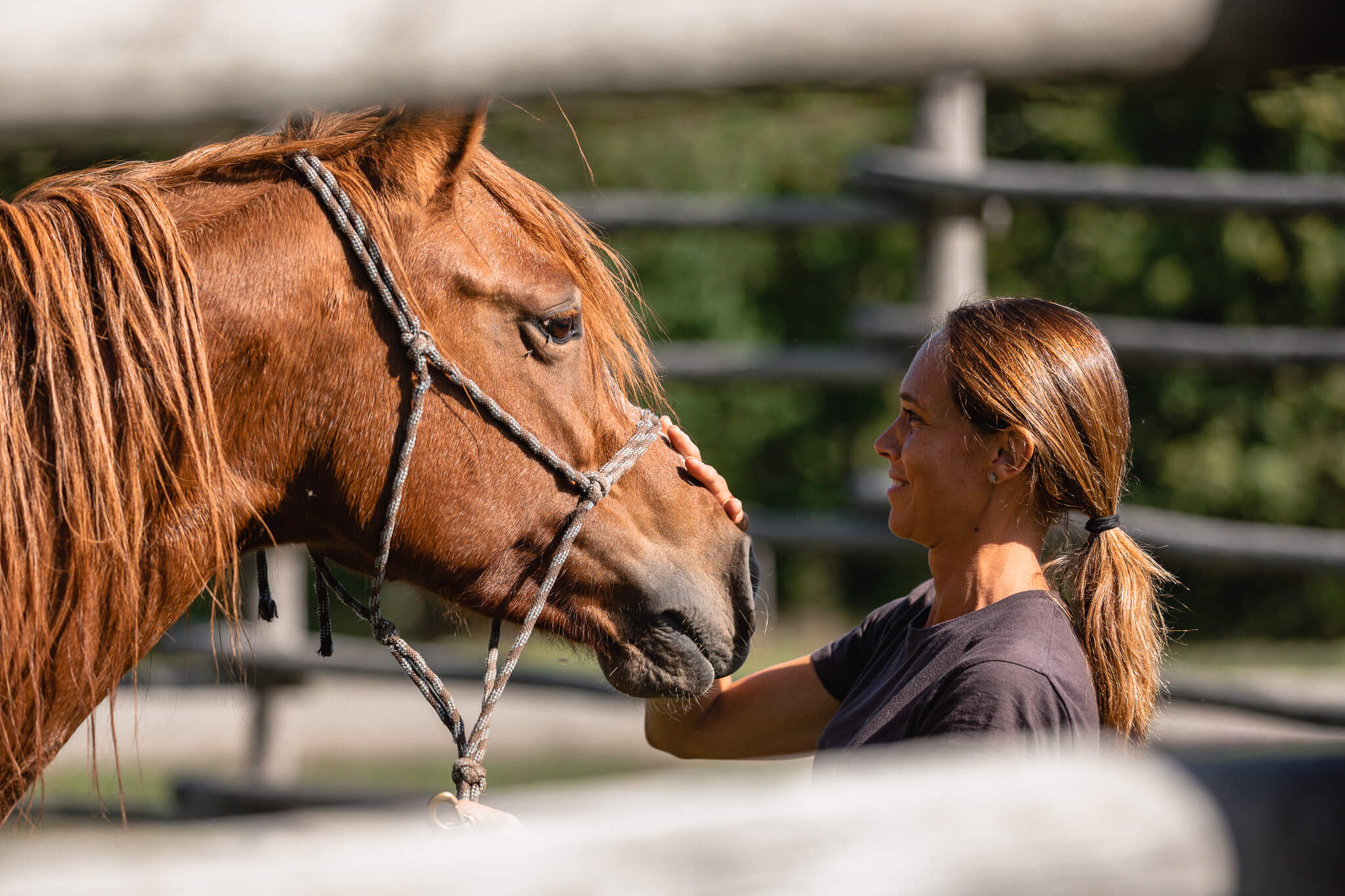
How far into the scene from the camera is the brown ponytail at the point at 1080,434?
5.25 ft

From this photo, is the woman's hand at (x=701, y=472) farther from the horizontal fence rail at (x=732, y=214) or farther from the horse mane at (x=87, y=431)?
the horizontal fence rail at (x=732, y=214)

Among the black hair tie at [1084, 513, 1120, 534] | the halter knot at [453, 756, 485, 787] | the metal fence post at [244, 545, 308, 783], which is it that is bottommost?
the metal fence post at [244, 545, 308, 783]

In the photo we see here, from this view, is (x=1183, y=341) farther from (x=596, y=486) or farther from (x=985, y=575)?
(x=596, y=486)

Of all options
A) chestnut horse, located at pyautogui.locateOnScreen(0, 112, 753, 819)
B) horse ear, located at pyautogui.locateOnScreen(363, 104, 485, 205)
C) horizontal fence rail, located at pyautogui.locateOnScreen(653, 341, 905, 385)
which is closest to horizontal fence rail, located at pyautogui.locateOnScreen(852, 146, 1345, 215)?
horizontal fence rail, located at pyautogui.locateOnScreen(653, 341, 905, 385)

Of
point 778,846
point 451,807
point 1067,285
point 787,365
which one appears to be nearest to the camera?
point 778,846

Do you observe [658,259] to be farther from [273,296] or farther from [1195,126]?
[273,296]

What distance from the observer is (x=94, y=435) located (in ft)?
4.32

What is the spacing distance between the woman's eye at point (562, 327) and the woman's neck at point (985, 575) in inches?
27.1

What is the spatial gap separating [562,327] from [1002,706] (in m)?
0.85

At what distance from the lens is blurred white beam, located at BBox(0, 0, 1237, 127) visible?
25.3 inches

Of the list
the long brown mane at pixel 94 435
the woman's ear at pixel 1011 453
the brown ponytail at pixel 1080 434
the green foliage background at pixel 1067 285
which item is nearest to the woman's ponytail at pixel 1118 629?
the brown ponytail at pixel 1080 434

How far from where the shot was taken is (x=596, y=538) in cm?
177

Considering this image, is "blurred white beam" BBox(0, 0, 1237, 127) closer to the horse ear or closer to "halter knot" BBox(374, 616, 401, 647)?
the horse ear

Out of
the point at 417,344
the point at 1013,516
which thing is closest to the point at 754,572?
the point at 1013,516
